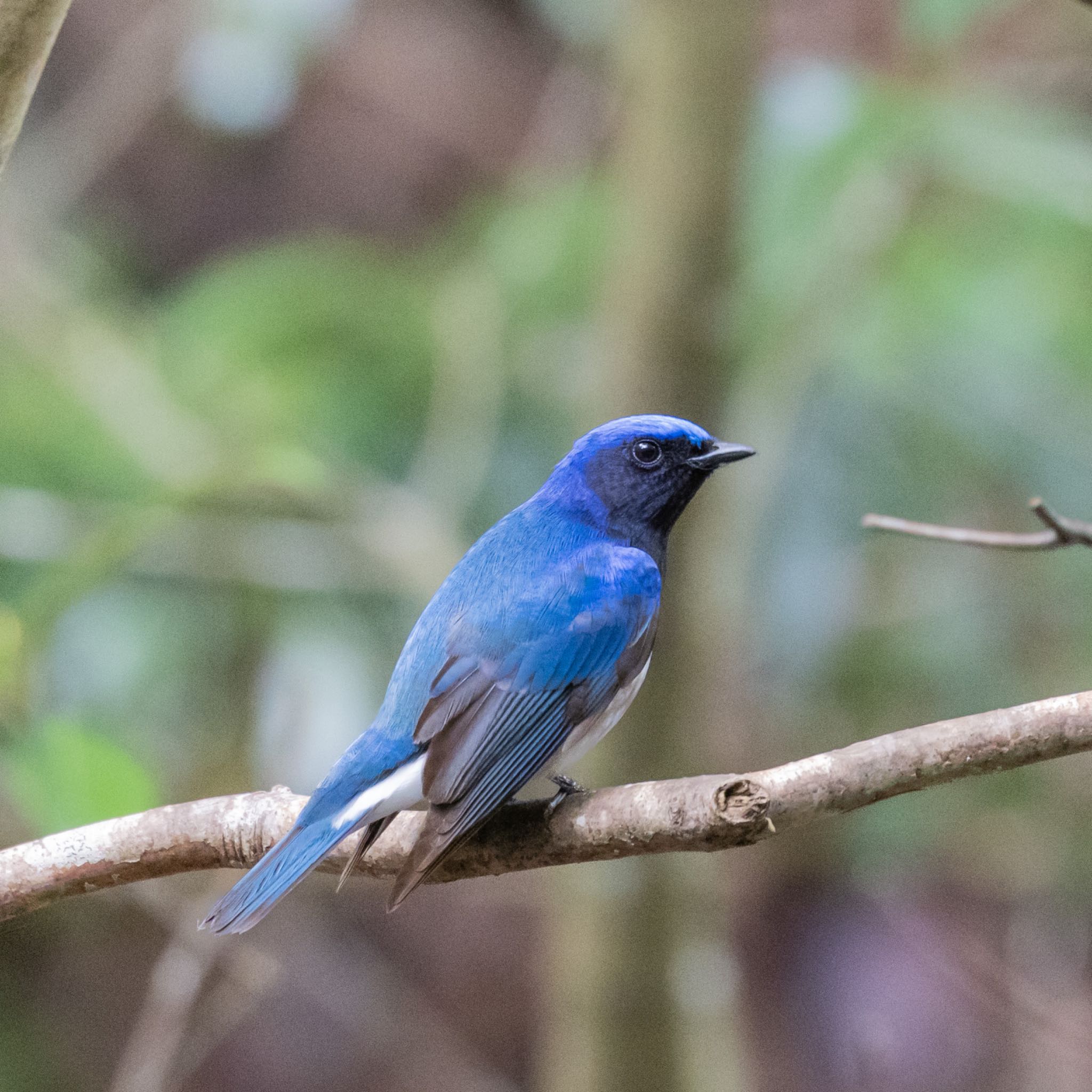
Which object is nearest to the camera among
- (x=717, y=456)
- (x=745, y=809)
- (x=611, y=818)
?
(x=745, y=809)

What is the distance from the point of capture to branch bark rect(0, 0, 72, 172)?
6.67ft

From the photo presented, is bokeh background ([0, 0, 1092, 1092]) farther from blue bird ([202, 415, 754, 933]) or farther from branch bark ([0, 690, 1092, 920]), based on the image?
blue bird ([202, 415, 754, 933])

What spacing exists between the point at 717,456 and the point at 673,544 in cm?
81

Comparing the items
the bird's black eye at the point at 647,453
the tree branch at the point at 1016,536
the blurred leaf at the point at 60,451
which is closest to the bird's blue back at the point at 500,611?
the bird's black eye at the point at 647,453

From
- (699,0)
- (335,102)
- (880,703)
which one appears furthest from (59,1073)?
(335,102)

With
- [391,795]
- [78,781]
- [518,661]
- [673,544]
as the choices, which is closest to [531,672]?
[518,661]

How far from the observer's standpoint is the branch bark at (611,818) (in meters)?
2.04

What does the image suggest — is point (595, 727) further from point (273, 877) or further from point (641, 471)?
point (273, 877)

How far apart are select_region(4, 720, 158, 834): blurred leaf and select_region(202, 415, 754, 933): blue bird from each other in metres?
0.58

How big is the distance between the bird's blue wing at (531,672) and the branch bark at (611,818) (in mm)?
119

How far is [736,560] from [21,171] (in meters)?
4.69

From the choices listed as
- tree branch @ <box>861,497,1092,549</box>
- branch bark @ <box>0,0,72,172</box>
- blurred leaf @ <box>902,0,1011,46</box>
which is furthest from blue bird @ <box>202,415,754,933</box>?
blurred leaf @ <box>902,0,1011,46</box>

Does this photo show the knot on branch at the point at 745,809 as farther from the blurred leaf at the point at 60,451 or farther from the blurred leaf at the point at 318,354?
the blurred leaf at the point at 318,354

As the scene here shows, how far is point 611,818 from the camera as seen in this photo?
2.26 meters
